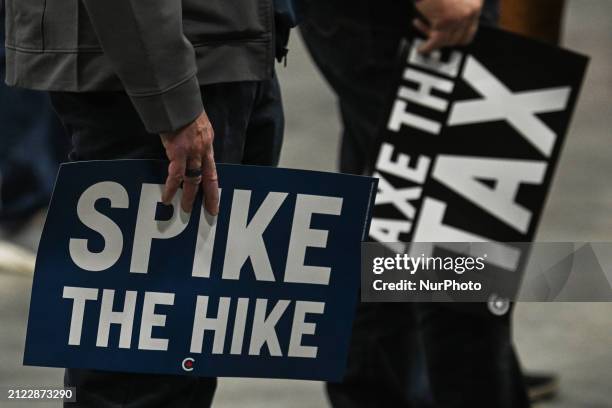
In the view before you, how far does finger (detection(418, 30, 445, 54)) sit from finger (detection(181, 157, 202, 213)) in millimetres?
881

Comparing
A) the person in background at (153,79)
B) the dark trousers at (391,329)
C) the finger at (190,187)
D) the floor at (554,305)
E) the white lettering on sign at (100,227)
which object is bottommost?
the floor at (554,305)

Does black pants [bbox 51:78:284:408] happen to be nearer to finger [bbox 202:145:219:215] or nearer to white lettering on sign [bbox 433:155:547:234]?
finger [bbox 202:145:219:215]

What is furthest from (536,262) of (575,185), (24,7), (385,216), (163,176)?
(575,185)

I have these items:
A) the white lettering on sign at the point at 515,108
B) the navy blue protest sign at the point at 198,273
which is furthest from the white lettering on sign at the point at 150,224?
the white lettering on sign at the point at 515,108

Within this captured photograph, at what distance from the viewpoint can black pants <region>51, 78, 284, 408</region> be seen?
6.33 ft

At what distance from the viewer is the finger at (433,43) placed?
8.64ft

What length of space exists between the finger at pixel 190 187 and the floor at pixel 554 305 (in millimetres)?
1367

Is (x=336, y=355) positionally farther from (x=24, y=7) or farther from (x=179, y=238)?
(x=24, y=7)

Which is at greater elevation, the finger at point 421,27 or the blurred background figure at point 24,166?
the finger at point 421,27

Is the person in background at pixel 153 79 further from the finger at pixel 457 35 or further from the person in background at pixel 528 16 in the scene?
the person in background at pixel 528 16

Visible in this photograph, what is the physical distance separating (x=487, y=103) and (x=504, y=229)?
27 centimetres

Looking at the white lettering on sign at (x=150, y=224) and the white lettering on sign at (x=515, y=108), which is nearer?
the white lettering on sign at (x=150, y=224)

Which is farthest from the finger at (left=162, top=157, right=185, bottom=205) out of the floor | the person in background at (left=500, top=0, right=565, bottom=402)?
the person in background at (left=500, top=0, right=565, bottom=402)

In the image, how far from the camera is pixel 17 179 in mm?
4133
